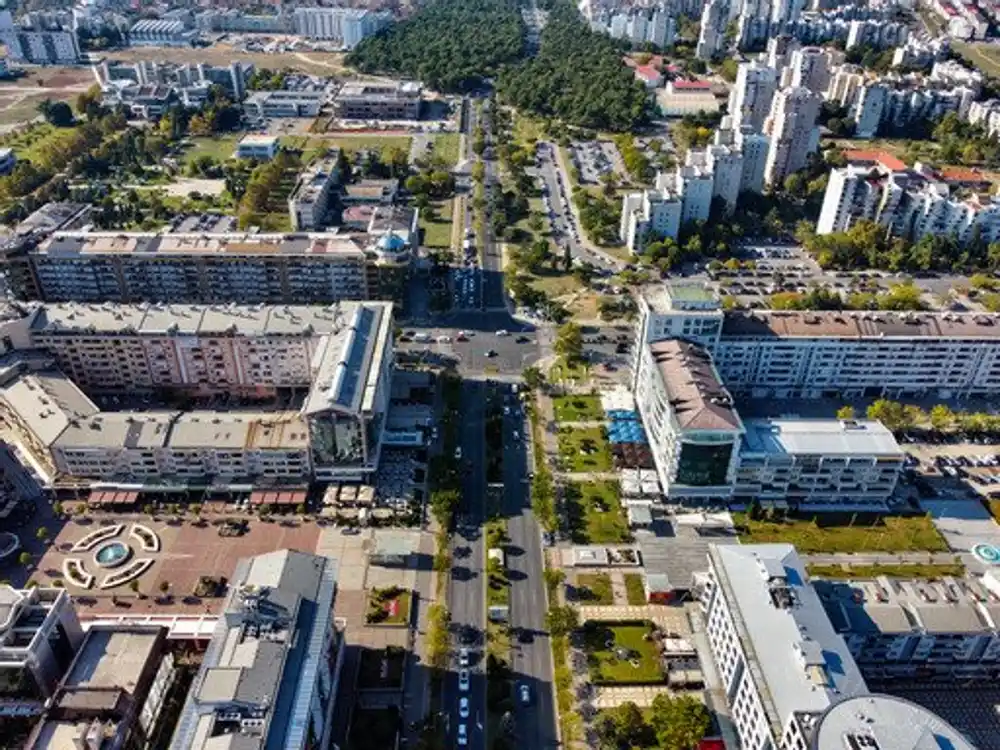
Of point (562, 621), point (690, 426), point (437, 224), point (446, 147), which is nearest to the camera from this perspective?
point (562, 621)

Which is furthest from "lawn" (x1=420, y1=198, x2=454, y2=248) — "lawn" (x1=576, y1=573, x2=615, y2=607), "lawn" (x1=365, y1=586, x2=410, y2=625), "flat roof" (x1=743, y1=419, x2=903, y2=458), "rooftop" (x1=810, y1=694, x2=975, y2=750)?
"rooftop" (x1=810, y1=694, x2=975, y2=750)

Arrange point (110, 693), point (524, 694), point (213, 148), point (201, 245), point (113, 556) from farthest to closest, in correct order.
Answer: point (213, 148) < point (201, 245) < point (113, 556) < point (524, 694) < point (110, 693)

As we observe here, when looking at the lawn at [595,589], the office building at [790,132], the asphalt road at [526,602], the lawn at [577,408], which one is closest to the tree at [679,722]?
the asphalt road at [526,602]

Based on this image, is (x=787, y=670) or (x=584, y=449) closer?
(x=787, y=670)

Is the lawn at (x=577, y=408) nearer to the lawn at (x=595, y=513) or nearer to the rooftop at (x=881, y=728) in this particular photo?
the lawn at (x=595, y=513)

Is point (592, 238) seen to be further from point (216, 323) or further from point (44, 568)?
point (44, 568)

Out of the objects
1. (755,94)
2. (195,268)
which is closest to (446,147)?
(755,94)

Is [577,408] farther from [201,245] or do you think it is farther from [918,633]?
[201,245]
